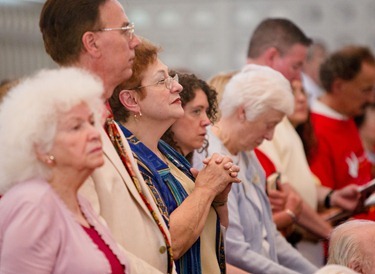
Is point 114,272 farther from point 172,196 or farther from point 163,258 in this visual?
point 172,196

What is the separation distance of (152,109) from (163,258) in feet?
1.81

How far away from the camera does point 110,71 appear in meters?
3.13

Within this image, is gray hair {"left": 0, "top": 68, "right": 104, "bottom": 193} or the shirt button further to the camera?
the shirt button

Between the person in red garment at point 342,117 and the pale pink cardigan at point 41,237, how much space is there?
3.77 meters

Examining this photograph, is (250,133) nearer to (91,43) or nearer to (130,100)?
(130,100)

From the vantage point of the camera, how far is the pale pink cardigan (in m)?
2.55

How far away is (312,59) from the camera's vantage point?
1020 centimetres

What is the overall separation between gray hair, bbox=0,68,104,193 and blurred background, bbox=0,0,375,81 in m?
8.51

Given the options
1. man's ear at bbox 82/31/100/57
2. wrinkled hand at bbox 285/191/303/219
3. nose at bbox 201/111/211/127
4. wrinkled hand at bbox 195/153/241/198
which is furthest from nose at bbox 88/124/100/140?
wrinkled hand at bbox 285/191/303/219

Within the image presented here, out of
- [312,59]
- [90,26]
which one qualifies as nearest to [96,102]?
A: [90,26]

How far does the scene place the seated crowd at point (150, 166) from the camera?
262 centimetres

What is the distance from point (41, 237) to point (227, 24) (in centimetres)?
892

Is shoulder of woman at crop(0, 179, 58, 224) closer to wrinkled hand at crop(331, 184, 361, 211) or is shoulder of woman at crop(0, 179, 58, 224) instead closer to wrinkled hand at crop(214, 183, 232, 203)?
wrinkled hand at crop(214, 183, 232, 203)

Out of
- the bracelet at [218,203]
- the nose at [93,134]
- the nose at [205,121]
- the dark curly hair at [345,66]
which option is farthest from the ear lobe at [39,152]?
the dark curly hair at [345,66]
